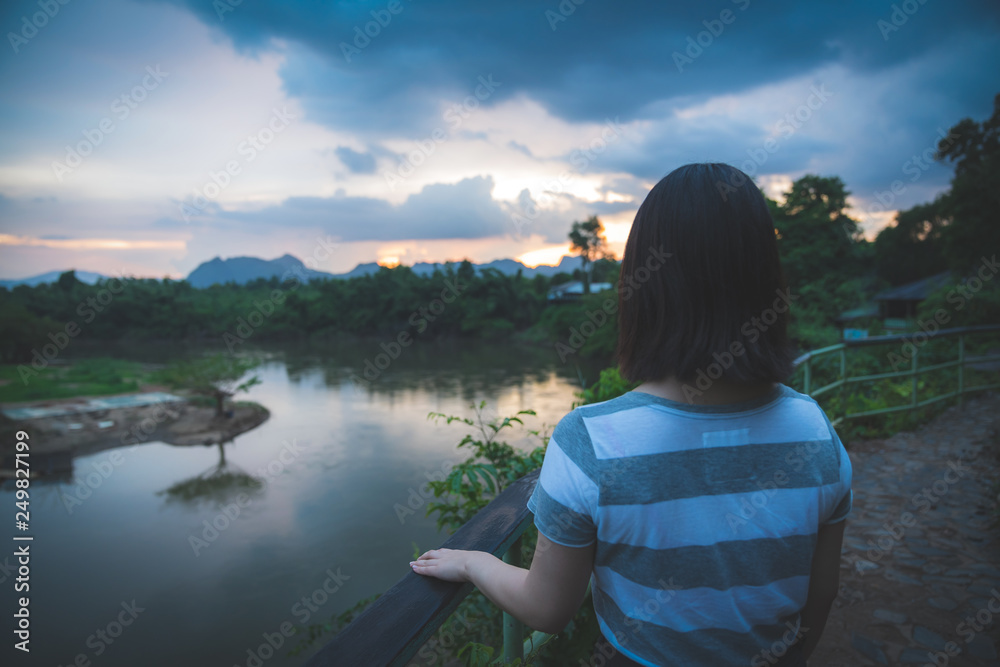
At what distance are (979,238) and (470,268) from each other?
33.5m

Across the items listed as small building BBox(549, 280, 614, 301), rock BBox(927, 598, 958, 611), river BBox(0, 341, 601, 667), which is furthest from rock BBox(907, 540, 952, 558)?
small building BBox(549, 280, 614, 301)

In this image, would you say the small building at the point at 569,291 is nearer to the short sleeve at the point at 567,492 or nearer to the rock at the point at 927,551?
the rock at the point at 927,551

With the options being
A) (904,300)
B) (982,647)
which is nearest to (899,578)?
(982,647)

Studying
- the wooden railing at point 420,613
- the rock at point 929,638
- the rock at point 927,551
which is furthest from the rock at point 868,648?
the wooden railing at point 420,613

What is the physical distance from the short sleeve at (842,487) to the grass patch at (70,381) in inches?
1146

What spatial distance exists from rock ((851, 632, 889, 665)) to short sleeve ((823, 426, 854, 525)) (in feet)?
4.97

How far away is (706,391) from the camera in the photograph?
1.88 ft

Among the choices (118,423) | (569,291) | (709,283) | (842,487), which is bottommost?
(118,423)

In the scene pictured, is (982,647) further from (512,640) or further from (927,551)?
(512,640)

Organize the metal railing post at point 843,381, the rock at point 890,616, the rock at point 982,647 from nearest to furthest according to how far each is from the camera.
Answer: the rock at point 982,647 → the rock at point 890,616 → the metal railing post at point 843,381

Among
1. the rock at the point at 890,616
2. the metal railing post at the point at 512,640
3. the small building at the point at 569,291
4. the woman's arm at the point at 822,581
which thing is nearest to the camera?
the woman's arm at the point at 822,581

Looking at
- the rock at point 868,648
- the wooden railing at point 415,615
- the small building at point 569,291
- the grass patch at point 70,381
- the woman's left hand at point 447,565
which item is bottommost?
the grass patch at point 70,381
